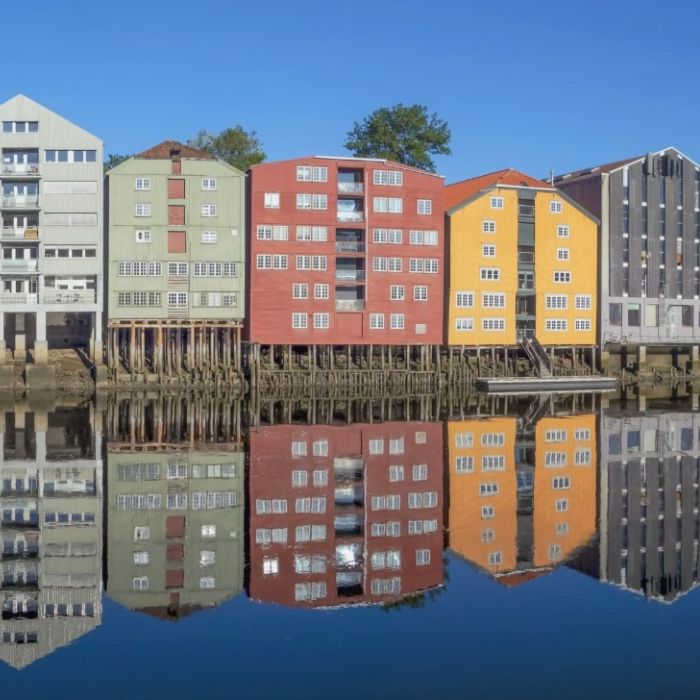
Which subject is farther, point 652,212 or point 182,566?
point 652,212

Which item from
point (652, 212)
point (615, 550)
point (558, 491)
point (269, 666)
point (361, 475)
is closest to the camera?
point (269, 666)

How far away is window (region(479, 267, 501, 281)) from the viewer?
2490 inches

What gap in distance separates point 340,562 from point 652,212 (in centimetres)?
5682

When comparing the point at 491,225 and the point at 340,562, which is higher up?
the point at 491,225

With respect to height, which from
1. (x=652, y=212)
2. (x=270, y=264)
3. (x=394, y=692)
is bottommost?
(x=394, y=692)

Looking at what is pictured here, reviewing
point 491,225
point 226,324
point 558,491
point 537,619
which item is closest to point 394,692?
point 537,619

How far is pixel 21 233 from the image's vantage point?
2238 inches

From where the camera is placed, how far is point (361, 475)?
2898cm

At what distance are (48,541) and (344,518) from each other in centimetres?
701

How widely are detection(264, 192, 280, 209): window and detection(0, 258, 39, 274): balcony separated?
14.6 m

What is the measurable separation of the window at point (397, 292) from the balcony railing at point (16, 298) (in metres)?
22.4

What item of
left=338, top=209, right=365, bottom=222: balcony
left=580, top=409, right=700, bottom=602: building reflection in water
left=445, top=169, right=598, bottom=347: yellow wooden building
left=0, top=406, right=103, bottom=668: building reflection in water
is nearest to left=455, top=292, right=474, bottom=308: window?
left=445, top=169, right=598, bottom=347: yellow wooden building

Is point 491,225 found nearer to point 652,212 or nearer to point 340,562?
point 652,212

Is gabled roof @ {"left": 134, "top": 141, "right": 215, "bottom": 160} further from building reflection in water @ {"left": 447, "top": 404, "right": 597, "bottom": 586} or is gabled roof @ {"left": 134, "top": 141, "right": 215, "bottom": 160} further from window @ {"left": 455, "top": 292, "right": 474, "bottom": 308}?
building reflection in water @ {"left": 447, "top": 404, "right": 597, "bottom": 586}
